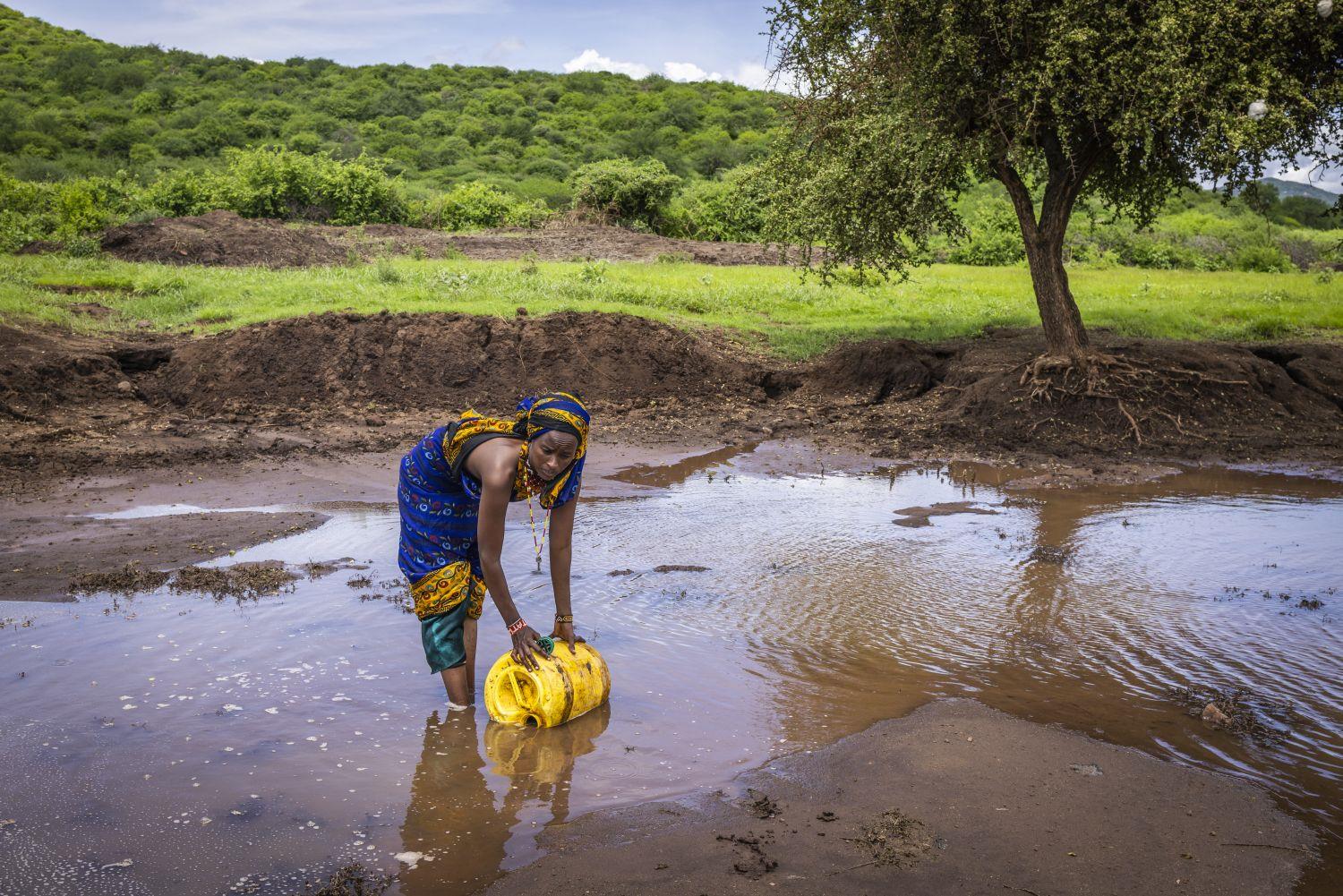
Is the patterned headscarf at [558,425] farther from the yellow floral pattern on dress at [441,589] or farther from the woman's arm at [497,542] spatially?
the yellow floral pattern on dress at [441,589]

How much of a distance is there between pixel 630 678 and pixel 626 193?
28.5 metres

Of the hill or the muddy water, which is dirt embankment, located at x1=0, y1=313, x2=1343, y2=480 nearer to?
the muddy water

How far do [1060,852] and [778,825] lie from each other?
3.15 feet

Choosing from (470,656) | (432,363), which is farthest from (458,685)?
(432,363)

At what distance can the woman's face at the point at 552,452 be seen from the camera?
405 centimetres

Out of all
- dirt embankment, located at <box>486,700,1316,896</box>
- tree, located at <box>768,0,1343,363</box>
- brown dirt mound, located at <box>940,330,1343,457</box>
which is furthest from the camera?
brown dirt mound, located at <box>940,330,1343,457</box>

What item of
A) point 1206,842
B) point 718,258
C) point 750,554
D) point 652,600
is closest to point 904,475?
point 750,554

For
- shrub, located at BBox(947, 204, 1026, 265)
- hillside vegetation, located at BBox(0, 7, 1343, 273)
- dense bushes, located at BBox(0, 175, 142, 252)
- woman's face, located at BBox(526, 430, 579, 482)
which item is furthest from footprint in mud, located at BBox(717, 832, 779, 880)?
shrub, located at BBox(947, 204, 1026, 265)

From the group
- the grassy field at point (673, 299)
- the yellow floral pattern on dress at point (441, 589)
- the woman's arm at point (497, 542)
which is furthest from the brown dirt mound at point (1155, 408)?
the woman's arm at point (497, 542)

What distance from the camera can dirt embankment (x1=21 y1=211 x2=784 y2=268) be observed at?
22.5 metres

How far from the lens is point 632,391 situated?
1323cm

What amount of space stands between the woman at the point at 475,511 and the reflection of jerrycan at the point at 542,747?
0.37 meters

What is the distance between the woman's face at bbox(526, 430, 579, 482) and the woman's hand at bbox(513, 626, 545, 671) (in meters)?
0.70

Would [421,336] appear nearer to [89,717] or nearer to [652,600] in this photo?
[652,600]
